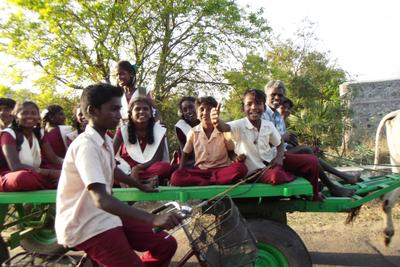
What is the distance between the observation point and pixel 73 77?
33.0 feet

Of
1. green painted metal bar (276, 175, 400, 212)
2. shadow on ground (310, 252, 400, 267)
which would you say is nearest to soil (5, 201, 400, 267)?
shadow on ground (310, 252, 400, 267)

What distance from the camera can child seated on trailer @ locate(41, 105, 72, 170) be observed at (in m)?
3.94

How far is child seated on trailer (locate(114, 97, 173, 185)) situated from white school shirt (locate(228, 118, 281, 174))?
0.66m

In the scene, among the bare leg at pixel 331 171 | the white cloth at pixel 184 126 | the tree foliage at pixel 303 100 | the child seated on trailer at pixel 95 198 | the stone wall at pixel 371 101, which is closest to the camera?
the child seated on trailer at pixel 95 198

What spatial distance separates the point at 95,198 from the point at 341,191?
2.40 meters

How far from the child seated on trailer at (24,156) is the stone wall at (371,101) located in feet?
31.4

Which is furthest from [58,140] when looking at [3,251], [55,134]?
[3,251]

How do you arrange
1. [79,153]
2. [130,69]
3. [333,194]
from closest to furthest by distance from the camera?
[79,153]
[333,194]
[130,69]

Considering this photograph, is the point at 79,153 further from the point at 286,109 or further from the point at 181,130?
the point at 286,109

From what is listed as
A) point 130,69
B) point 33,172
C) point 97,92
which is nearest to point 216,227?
point 97,92

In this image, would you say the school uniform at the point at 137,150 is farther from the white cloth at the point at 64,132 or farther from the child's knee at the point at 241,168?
the white cloth at the point at 64,132

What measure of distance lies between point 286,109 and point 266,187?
5.94 ft

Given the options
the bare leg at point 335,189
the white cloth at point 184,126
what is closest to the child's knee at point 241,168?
the bare leg at point 335,189

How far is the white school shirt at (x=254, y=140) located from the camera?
339 centimetres
